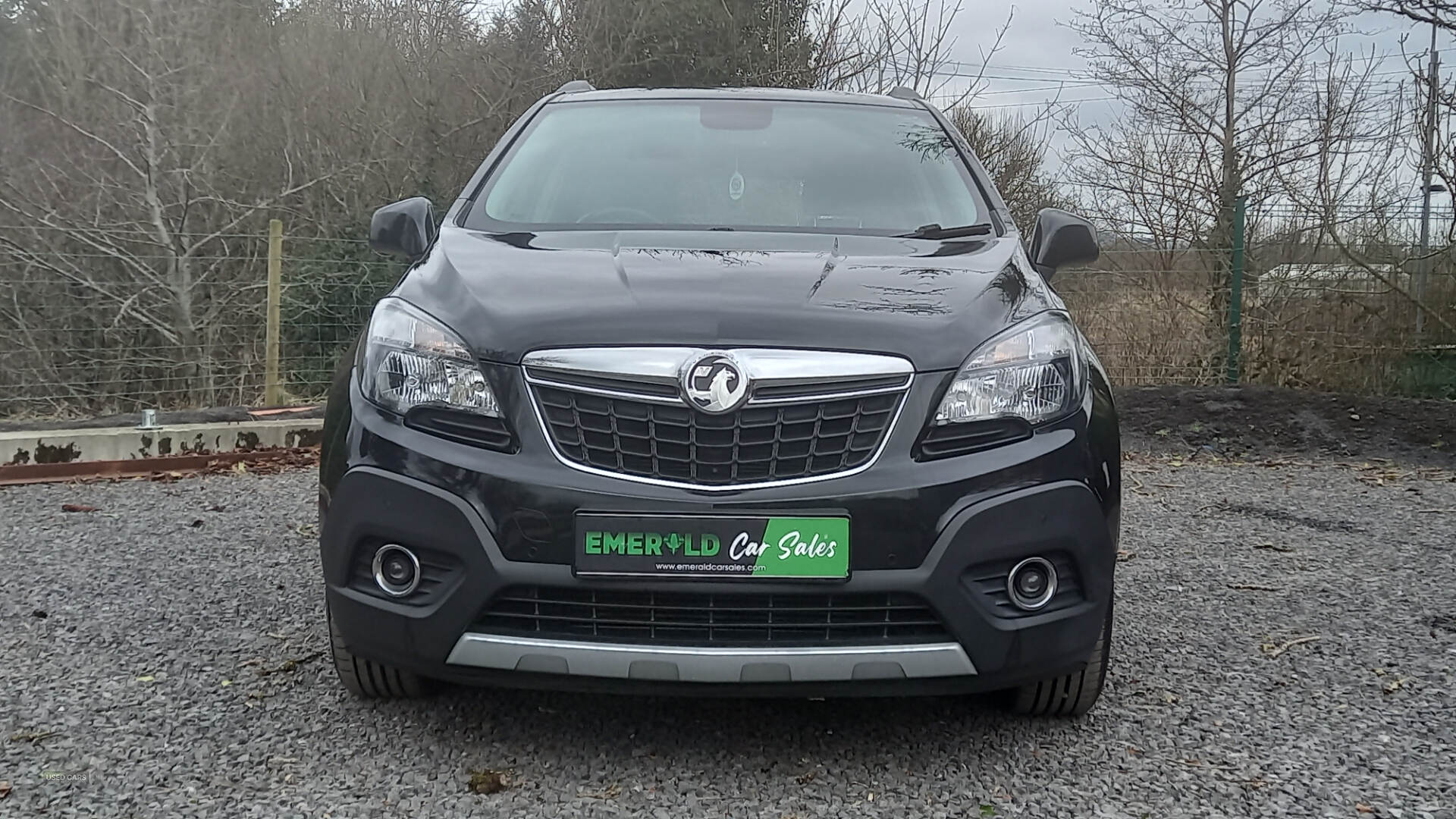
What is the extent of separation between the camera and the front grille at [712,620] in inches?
92.0

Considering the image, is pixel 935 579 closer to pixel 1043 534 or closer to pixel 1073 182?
pixel 1043 534

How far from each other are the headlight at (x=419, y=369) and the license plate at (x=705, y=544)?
33cm

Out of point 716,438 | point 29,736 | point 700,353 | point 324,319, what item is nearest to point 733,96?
point 700,353

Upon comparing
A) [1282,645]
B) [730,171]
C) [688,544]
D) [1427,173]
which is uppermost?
[1427,173]

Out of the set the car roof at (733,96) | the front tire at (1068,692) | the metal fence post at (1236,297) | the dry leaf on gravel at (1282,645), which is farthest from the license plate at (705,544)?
the metal fence post at (1236,297)

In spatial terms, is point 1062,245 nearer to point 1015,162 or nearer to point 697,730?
point 697,730

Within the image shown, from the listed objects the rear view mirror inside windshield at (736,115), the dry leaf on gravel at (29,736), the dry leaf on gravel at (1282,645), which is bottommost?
the dry leaf on gravel at (1282,645)

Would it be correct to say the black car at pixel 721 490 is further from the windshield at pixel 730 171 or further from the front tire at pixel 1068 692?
the windshield at pixel 730 171

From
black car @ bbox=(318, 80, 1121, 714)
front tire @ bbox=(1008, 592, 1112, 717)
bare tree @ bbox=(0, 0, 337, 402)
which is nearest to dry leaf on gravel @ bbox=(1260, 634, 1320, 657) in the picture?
front tire @ bbox=(1008, 592, 1112, 717)

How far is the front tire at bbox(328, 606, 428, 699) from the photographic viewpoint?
277 centimetres

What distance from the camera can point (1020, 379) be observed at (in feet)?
8.05

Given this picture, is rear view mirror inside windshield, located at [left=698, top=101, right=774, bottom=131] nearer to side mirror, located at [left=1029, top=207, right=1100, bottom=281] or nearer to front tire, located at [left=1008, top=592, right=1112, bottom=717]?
side mirror, located at [left=1029, top=207, right=1100, bottom=281]

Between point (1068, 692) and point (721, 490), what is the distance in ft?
3.40

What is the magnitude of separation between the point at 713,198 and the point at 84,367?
6.70 meters
